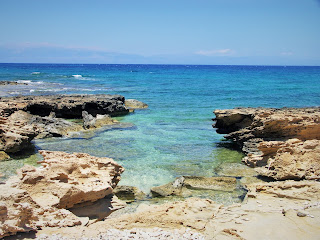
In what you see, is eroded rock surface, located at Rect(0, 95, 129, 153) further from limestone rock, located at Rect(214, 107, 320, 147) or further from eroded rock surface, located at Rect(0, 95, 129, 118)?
limestone rock, located at Rect(214, 107, 320, 147)

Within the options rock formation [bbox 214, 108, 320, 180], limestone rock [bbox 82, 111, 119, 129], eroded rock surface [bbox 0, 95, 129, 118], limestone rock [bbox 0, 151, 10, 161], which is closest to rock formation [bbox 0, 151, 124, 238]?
limestone rock [bbox 0, 151, 10, 161]

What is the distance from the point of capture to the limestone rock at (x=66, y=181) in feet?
21.9

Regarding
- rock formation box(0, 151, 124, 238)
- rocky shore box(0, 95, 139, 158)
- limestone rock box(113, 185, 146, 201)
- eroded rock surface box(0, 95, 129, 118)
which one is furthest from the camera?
eroded rock surface box(0, 95, 129, 118)

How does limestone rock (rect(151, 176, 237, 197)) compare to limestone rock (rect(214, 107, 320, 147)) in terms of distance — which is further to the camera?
limestone rock (rect(214, 107, 320, 147))

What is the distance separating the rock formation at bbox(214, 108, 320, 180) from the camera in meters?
10.0

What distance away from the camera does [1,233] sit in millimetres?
5039

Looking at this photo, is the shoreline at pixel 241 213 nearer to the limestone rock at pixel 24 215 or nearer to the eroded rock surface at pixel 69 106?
the limestone rock at pixel 24 215

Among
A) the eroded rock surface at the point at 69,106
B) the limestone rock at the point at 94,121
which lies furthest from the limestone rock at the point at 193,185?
the eroded rock surface at the point at 69,106

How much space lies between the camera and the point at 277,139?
12.6 m

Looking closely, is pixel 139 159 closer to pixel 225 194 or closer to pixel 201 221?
pixel 225 194

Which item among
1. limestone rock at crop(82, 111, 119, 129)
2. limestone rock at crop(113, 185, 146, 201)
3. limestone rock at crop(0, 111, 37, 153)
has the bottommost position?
limestone rock at crop(113, 185, 146, 201)

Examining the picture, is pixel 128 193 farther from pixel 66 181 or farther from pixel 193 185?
pixel 66 181

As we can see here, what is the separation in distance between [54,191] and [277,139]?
29.9 ft

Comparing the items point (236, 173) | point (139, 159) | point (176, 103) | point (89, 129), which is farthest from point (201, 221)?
point (176, 103)
